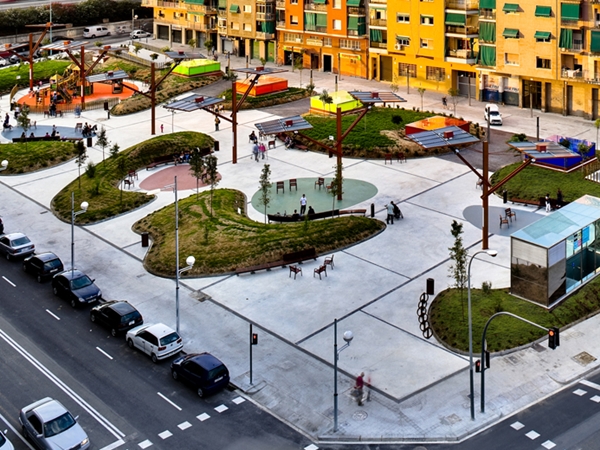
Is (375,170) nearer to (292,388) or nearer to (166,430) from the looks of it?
(292,388)

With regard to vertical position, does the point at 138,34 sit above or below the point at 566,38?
above

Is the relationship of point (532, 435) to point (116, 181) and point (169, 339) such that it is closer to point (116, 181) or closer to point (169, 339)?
point (169, 339)

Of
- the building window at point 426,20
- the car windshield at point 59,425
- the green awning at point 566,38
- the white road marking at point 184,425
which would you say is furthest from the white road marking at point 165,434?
the building window at point 426,20

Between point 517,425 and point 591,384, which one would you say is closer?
point 517,425

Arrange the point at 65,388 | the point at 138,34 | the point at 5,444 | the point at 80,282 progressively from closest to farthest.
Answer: the point at 5,444 < the point at 65,388 < the point at 80,282 < the point at 138,34

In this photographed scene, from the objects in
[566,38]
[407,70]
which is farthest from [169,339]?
[407,70]

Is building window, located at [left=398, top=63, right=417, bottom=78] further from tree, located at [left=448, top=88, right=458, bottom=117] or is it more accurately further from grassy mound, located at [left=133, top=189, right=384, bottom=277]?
grassy mound, located at [left=133, top=189, right=384, bottom=277]

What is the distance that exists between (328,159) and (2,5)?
100138 mm

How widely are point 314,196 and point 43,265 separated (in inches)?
919

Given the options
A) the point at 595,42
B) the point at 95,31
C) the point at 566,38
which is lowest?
the point at 595,42

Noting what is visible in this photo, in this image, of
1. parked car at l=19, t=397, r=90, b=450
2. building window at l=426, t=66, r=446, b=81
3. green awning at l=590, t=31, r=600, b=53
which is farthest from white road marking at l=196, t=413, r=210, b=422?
building window at l=426, t=66, r=446, b=81

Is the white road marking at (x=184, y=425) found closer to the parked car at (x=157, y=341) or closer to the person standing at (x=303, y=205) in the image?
the parked car at (x=157, y=341)

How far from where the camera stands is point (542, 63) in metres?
99.7

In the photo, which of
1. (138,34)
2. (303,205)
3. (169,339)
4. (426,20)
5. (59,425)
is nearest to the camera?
(59,425)
